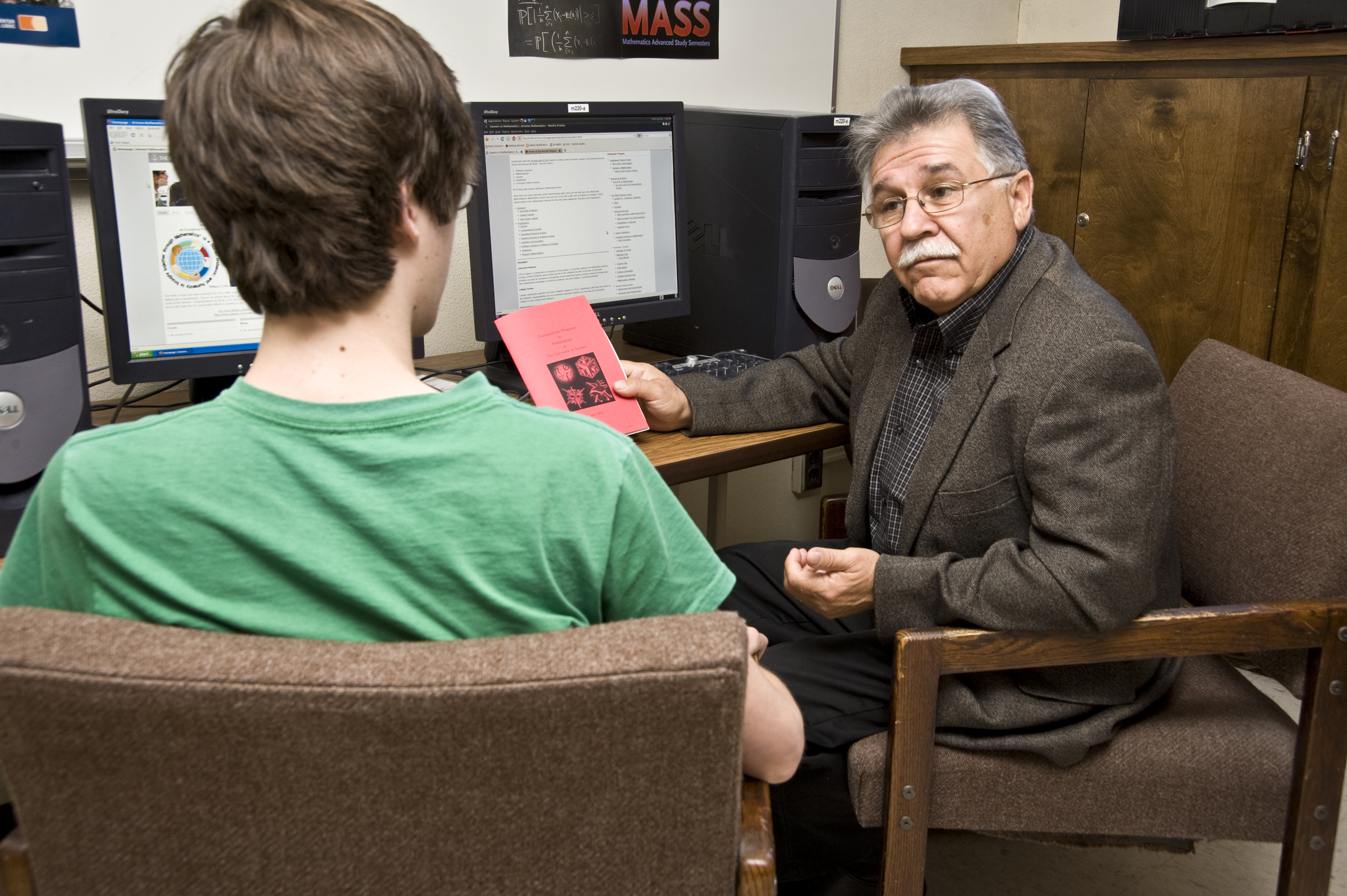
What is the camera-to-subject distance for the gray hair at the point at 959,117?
1345 mm

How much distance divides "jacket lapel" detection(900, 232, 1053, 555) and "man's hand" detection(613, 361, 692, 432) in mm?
417

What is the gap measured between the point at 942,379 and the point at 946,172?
265 millimetres

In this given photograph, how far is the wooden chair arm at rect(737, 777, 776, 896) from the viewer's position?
784 millimetres

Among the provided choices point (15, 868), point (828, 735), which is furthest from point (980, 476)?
point (15, 868)

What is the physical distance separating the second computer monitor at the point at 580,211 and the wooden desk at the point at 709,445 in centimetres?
24

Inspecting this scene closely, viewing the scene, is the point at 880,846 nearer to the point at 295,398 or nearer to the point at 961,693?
the point at 961,693

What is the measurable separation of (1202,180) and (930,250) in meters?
1.43

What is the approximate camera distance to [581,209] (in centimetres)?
178

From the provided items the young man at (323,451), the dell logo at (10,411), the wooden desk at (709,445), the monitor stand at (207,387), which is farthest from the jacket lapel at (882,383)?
the dell logo at (10,411)

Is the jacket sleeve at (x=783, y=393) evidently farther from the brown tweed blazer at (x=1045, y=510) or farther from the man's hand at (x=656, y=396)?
the brown tweed blazer at (x=1045, y=510)

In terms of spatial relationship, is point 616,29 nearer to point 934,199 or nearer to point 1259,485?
point 934,199

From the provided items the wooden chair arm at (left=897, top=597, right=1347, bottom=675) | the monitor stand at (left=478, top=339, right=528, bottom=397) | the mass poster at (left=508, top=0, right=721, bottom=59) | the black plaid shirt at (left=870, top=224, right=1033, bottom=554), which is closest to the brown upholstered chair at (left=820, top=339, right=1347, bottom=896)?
the wooden chair arm at (left=897, top=597, right=1347, bottom=675)

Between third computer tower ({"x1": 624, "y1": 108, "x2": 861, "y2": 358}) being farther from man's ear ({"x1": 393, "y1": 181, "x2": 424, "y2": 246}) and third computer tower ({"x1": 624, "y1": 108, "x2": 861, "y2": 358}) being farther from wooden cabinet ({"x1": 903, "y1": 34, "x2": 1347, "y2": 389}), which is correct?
man's ear ({"x1": 393, "y1": 181, "x2": 424, "y2": 246})

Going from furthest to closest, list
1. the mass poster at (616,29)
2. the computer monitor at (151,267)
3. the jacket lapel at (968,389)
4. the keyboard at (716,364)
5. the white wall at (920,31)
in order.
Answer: the white wall at (920,31)
the mass poster at (616,29)
the keyboard at (716,364)
the computer monitor at (151,267)
the jacket lapel at (968,389)
